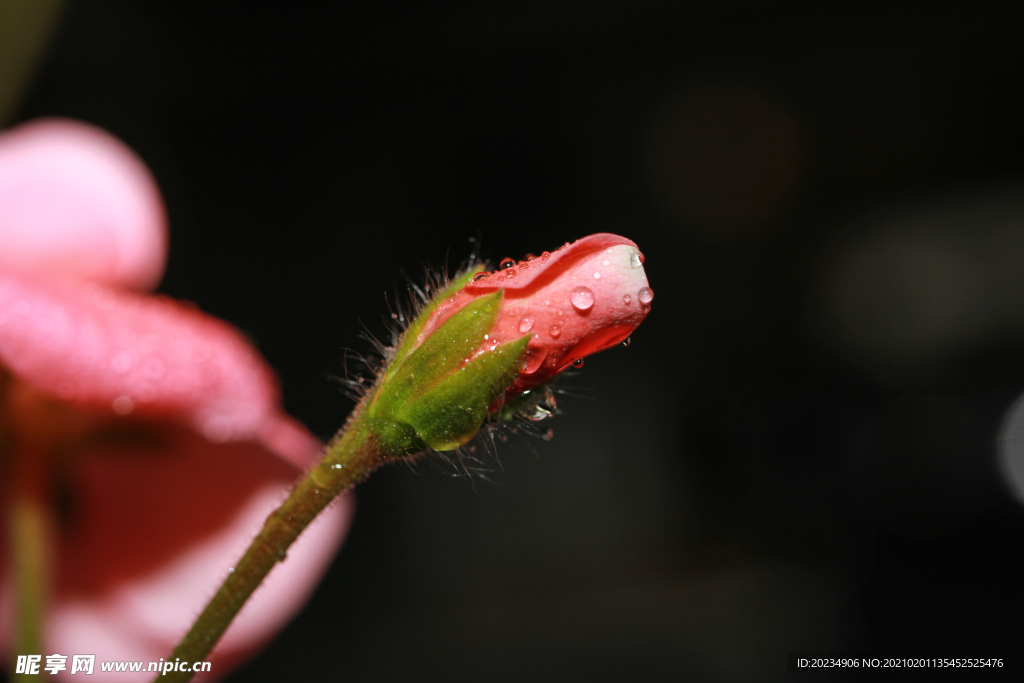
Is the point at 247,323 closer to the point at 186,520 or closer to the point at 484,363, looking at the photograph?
the point at 186,520

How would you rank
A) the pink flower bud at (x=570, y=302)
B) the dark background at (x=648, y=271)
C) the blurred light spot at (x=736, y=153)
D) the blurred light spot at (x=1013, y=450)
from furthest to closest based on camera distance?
the blurred light spot at (x=736, y=153) < the dark background at (x=648, y=271) < the blurred light spot at (x=1013, y=450) < the pink flower bud at (x=570, y=302)

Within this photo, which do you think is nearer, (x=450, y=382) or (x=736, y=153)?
(x=450, y=382)

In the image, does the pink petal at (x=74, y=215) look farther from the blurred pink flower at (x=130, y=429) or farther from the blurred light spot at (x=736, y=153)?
the blurred light spot at (x=736, y=153)

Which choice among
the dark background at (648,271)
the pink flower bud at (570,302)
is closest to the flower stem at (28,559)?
the pink flower bud at (570,302)

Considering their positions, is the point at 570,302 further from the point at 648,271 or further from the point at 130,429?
the point at 648,271

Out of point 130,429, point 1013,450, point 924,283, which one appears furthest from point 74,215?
point 924,283

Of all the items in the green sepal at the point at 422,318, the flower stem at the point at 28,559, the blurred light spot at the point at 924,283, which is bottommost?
the blurred light spot at the point at 924,283

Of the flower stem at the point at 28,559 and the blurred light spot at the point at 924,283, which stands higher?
the flower stem at the point at 28,559
